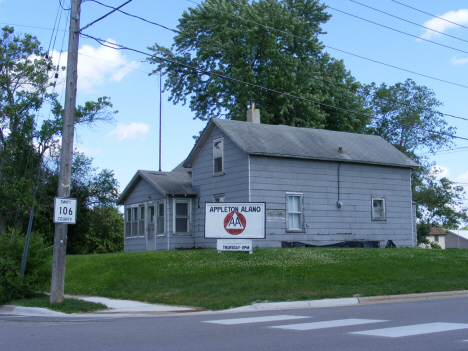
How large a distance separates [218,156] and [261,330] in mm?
17319

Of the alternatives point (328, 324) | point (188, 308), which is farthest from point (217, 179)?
point (328, 324)

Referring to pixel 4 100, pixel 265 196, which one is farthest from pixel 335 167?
pixel 4 100

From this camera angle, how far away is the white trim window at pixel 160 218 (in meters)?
26.8

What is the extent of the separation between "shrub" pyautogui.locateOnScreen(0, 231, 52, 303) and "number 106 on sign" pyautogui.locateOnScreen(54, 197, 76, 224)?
8.44ft

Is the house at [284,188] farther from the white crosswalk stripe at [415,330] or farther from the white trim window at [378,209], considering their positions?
the white crosswalk stripe at [415,330]

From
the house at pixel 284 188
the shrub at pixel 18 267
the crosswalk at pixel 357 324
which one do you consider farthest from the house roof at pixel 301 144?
the crosswalk at pixel 357 324

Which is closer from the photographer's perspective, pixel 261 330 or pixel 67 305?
pixel 261 330

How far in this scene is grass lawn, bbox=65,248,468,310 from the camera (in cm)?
1421

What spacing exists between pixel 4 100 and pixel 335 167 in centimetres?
2163

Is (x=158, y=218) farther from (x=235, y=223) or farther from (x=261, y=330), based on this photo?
(x=261, y=330)

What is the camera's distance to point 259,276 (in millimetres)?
15875

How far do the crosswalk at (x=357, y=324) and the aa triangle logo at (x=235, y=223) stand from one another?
23.8 feet

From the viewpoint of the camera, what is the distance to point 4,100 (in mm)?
34656

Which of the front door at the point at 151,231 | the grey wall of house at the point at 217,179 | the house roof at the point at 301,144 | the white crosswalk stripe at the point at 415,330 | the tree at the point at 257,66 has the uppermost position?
the tree at the point at 257,66
